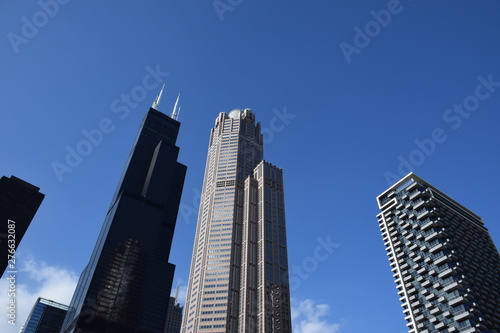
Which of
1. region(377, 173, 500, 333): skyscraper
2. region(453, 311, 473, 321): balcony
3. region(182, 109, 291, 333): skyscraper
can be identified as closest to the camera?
region(453, 311, 473, 321): balcony

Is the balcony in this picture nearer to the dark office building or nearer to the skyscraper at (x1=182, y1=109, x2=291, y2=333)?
the skyscraper at (x1=182, y1=109, x2=291, y2=333)

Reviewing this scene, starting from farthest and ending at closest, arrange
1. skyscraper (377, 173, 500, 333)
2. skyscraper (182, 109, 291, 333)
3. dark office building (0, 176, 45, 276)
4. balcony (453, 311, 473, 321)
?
skyscraper (182, 109, 291, 333), dark office building (0, 176, 45, 276), skyscraper (377, 173, 500, 333), balcony (453, 311, 473, 321)

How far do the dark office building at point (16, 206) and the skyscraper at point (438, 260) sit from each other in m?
146

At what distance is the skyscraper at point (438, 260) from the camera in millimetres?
103250

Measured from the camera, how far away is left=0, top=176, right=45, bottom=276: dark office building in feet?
506

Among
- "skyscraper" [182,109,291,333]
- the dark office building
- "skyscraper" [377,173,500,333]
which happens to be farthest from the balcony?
the dark office building

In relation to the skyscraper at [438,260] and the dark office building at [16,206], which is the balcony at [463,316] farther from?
the dark office building at [16,206]

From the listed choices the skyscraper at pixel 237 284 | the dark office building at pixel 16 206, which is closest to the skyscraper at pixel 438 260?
the skyscraper at pixel 237 284

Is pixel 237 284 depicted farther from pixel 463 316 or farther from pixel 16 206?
pixel 16 206

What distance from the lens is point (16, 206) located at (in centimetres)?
15938

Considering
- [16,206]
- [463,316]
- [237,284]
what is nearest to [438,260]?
[463,316]

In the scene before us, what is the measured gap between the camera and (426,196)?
131m

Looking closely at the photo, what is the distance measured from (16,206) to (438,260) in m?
164

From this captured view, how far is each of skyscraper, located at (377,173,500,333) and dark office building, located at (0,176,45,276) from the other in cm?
14646
